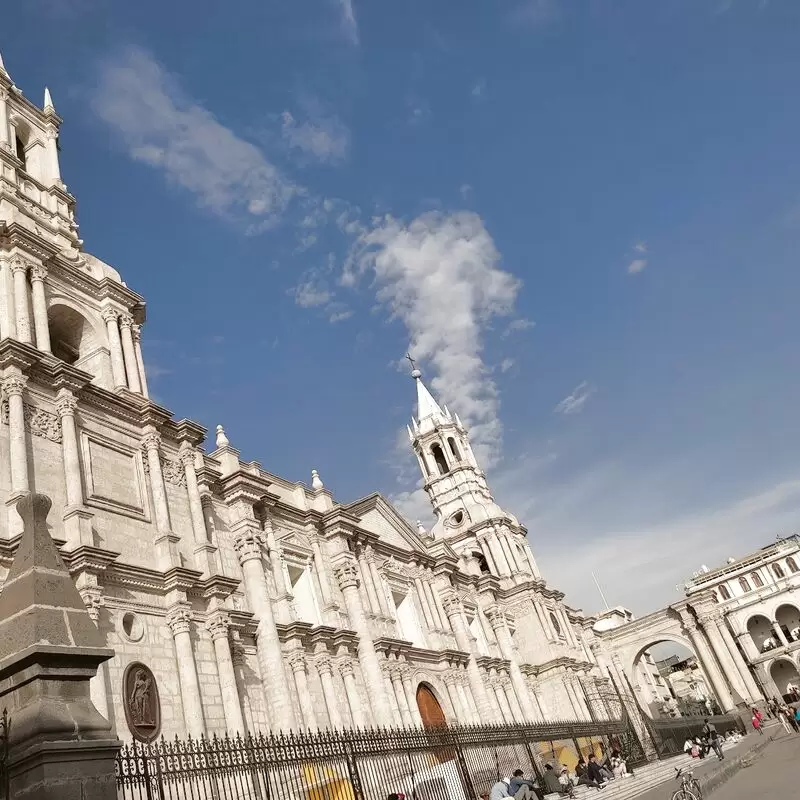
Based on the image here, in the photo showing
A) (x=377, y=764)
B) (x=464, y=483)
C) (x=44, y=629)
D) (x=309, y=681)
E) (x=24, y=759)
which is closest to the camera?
(x=24, y=759)

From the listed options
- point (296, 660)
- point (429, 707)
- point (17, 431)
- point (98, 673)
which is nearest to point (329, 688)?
point (296, 660)

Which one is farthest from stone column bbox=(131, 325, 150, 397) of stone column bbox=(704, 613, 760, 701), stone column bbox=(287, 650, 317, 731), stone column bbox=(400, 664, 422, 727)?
stone column bbox=(704, 613, 760, 701)

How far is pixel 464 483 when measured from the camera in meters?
50.5

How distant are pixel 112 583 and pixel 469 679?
19.6m

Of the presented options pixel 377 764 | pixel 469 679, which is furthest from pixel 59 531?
pixel 469 679

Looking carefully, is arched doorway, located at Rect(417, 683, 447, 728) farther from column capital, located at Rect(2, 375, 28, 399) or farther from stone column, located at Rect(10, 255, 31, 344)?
stone column, located at Rect(10, 255, 31, 344)

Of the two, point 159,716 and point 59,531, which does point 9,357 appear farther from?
point 159,716

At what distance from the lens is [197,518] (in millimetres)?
19844

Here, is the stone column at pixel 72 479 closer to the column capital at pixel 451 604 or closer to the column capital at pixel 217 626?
the column capital at pixel 217 626

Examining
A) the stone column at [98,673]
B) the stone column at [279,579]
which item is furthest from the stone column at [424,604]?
the stone column at [98,673]

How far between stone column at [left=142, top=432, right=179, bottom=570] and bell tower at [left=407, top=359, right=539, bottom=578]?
25.1 m

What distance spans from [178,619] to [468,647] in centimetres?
1887

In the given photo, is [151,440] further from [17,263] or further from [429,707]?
[429,707]

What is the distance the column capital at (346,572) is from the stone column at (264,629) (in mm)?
4625
